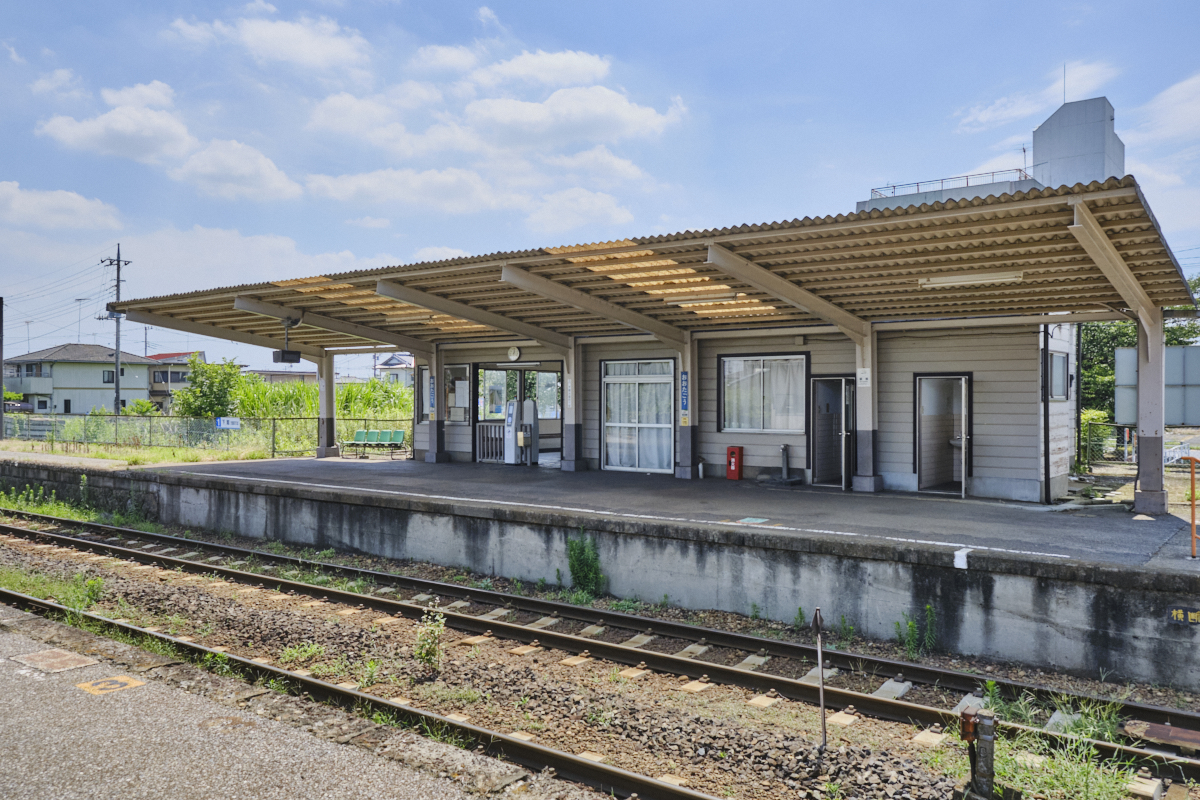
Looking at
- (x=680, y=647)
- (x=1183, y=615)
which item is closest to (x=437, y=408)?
(x=680, y=647)

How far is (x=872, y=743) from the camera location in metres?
5.12

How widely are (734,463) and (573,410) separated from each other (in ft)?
12.1

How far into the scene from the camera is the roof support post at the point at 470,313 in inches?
479

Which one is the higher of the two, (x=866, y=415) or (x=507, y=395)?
(x=507, y=395)

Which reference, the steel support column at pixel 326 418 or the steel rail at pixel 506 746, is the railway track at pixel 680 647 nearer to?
the steel rail at pixel 506 746

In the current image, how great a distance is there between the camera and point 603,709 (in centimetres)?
559

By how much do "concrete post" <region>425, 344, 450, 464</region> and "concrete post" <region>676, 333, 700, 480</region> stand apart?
648cm

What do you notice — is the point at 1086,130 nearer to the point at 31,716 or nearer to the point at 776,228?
the point at 776,228

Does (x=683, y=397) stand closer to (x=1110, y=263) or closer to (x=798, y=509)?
(x=798, y=509)

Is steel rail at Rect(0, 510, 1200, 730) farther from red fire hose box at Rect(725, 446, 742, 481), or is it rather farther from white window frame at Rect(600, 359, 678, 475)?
white window frame at Rect(600, 359, 678, 475)

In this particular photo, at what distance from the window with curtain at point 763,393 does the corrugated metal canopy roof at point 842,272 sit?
87 cm

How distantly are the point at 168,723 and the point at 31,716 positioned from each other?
95 centimetres

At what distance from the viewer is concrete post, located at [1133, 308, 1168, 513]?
1051 centimetres

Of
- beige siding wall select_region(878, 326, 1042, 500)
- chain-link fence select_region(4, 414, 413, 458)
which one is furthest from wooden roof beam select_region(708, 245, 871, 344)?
chain-link fence select_region(4, 414, 413, 458)
